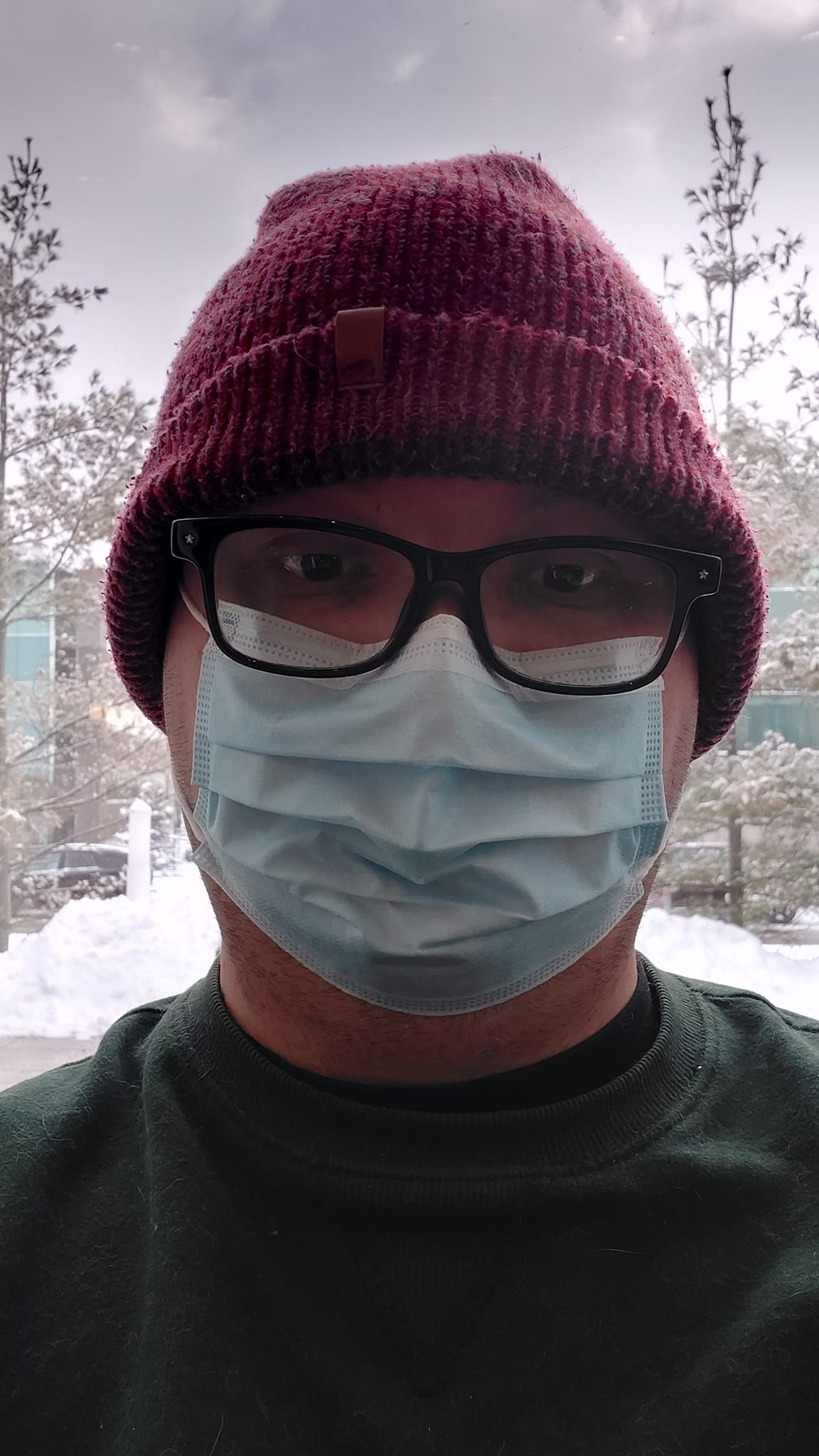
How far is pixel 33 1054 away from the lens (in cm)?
144

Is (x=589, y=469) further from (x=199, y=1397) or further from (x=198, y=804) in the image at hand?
(x=199, y=1397)

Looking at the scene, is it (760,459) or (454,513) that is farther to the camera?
(760,459)

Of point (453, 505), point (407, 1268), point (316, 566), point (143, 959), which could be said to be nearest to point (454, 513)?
A: point (453, 505)

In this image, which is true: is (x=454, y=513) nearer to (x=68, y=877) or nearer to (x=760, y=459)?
(x=760, y=459)

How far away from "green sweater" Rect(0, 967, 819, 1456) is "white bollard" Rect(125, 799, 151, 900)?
0.82 m

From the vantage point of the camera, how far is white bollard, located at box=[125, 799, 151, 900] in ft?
5.01

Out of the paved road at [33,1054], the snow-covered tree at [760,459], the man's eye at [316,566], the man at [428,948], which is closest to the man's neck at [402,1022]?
the man at [428,948]

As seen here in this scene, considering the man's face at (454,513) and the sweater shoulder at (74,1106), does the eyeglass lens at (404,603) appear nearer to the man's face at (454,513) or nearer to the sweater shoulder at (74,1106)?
the man's face at (454,513)

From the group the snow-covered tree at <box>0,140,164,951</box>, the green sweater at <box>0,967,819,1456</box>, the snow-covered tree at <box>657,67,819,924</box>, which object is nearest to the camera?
the green sweater at <box>0,967,819,1456</box>

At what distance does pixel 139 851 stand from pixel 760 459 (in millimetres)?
1221

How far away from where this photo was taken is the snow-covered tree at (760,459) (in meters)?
1.37

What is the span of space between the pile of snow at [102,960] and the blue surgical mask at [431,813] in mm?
803

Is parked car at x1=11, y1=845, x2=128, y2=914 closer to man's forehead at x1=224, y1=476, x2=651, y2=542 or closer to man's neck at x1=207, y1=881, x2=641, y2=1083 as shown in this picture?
man's neck at x1=207, y1=881, x2=641, y2=1083

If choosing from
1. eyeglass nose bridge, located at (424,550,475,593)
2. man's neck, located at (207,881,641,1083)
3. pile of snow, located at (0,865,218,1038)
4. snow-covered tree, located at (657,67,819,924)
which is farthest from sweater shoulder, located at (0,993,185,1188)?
snow-covered tree, located at (657,67,819,924)
